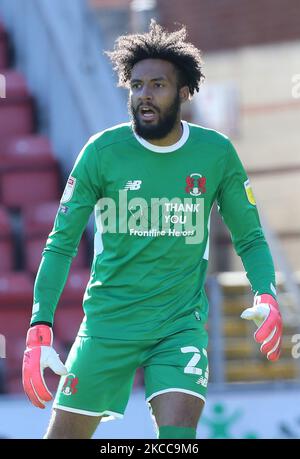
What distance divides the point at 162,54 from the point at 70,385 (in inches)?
50.4

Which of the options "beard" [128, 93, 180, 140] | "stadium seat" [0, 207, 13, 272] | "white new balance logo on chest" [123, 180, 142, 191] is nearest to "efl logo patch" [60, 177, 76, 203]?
"white new balance logo on chest" [123, 180, 142, 191]

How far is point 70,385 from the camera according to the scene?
165 inches

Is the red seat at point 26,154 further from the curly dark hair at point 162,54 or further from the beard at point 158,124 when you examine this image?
the beard at point 158,124

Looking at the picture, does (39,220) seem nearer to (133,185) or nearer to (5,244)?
(5,244)

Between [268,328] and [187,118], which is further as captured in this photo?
[187,118]

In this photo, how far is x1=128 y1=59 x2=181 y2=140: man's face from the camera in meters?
4.27

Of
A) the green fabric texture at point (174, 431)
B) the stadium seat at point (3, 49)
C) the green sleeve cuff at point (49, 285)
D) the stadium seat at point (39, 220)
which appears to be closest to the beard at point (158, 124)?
the green sleeve cuff at point (49, 285)

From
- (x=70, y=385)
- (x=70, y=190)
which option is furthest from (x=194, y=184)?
(x=70, y=385)

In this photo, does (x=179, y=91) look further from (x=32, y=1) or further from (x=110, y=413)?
(x=32, y=1)

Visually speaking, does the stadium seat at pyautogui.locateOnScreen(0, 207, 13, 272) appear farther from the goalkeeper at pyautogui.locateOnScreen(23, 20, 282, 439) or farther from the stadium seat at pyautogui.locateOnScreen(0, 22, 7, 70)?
the goalkeeper at pyautogui.locateOnScreen(23, 20, 282, 439)

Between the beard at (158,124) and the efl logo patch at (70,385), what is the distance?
92 centimetres

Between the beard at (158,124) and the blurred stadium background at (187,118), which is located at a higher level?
the blurred stadium background at (187,118)

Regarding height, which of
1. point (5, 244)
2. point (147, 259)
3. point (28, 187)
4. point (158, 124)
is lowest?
point (147, 259)

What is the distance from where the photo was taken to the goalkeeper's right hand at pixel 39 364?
408 cm
